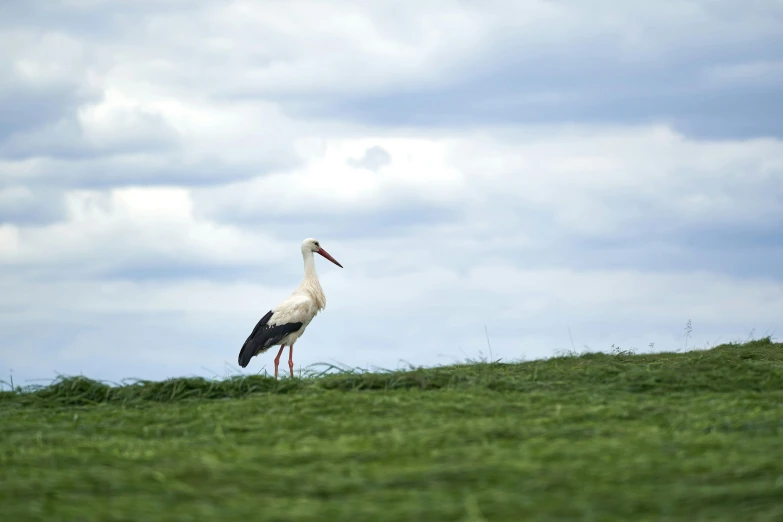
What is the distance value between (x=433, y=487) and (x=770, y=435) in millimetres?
2606

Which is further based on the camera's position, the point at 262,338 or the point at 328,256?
the point at 328,256

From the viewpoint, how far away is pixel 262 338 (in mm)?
13219

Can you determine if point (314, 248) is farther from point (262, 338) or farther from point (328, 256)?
point (262, 338)

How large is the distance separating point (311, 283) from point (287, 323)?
2.96ft

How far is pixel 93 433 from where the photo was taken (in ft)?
23.9

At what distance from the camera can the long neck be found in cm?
1388

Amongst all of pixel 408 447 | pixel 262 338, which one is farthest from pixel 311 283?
pixel 408 447

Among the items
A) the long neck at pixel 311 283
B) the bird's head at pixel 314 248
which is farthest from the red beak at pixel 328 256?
the long neck at pixel 311 283

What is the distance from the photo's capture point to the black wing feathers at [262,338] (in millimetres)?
13234

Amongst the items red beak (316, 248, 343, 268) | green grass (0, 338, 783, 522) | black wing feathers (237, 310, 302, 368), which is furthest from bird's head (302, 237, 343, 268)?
green grass (0, 338, 783, 522)

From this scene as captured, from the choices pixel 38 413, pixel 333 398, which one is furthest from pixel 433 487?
pixel 38 413

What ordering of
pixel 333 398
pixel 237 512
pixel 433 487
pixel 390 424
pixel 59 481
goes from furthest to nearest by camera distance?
pixel 333 398 → pixel 390 424 → pixel 59 481 → pixel 433 487 → pixel 237 512

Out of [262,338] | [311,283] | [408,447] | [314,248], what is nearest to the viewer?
[408,447]

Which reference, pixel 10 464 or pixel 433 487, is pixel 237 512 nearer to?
pixel 433 487
